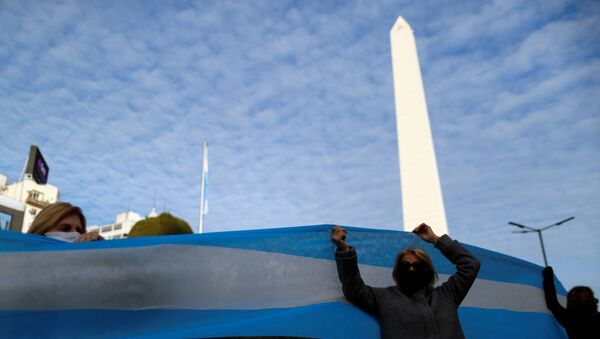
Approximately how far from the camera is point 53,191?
4891 centimetres

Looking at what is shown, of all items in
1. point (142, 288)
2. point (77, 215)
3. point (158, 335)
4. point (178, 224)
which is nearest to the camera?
point (158, 335)

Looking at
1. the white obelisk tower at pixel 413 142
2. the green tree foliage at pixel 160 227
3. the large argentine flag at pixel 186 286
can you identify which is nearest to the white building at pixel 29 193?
the white obelisk tower at pixel 413 142

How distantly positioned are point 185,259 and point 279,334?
65cm

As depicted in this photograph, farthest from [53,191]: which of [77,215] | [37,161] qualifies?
[77,215]

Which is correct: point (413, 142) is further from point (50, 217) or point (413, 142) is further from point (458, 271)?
point (50, 217)

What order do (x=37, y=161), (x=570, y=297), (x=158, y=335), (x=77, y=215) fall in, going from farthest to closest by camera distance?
1. (x=37, y=161)
2. (x=570, y=297)
3. (x=77, y=215)
4. (x=158, y=335)

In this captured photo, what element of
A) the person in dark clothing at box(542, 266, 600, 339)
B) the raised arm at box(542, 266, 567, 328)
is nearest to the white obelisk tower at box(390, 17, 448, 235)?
the raised arm at box(542, 266, 567, 328)

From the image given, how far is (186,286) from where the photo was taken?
2.50m

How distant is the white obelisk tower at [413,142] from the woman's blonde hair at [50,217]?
49.3 ft

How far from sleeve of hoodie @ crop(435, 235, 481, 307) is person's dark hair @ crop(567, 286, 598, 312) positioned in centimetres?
148

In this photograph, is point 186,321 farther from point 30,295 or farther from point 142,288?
point 30,295

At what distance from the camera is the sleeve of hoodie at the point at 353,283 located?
2.53m

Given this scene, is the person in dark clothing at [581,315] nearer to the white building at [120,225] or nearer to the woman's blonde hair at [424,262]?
the woman's blonde hair at [424,262]

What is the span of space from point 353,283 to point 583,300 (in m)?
2.20
